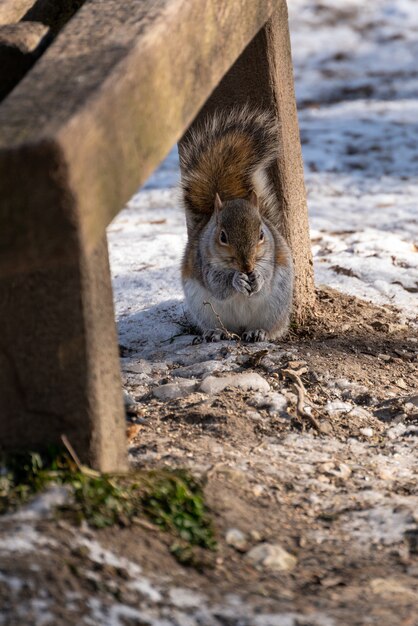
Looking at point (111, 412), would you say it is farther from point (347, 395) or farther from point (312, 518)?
point (347, 395)

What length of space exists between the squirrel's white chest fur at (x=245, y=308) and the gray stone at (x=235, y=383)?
2.72 ft

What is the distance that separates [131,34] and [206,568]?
1.18 metres

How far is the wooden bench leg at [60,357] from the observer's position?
1.89 metres

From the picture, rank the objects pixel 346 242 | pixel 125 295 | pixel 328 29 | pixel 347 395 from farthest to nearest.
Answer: pixel 328 29
pixel 346 242
pixel 125 295
pixel 347 395

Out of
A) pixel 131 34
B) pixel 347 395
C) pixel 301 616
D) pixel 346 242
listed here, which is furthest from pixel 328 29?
pixel 301 616

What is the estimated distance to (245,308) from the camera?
4.15 m

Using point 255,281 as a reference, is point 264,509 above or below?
below

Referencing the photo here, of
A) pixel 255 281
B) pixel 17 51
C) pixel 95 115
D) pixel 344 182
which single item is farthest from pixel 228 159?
pixel 344 182

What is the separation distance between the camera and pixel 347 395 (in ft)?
10.6

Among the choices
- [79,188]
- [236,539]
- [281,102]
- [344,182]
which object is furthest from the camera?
[344,182]

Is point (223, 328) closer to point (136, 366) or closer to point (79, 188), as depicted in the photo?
point (136, 366)

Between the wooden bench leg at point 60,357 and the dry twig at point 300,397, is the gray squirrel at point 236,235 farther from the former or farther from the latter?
the wooden bench leg at point 60,357

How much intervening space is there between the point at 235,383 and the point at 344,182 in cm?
394

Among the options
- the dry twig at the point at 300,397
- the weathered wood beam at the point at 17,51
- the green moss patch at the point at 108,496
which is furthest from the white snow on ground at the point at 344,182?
the green moss patch at the point at 108,496
